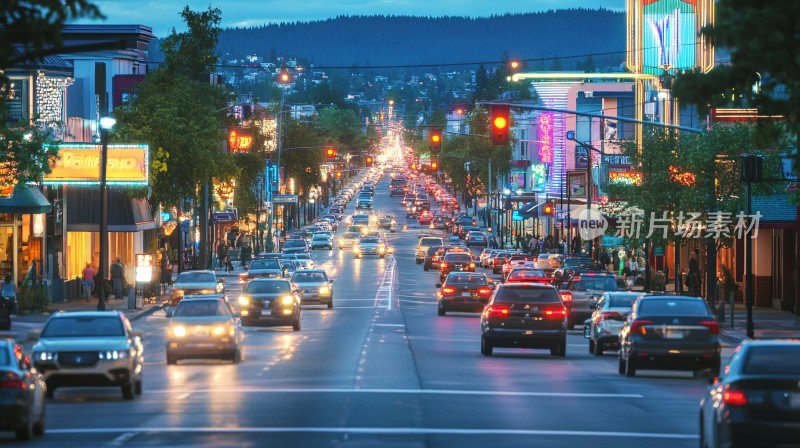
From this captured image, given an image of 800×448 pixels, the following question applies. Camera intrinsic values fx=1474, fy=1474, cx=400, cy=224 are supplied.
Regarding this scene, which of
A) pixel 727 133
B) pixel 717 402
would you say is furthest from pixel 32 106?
pixel 717 402

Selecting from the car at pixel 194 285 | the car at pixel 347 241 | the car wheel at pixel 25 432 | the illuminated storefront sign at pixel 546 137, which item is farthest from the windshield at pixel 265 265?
the illuminated storefront sign at pixel 546 137

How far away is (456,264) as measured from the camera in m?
72.1

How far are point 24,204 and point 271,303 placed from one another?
44.0 ft

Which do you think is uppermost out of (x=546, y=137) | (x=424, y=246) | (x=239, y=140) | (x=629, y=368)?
(x=546, y=137)

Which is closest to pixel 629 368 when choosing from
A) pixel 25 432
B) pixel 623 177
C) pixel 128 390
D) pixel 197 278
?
pixel 128 390

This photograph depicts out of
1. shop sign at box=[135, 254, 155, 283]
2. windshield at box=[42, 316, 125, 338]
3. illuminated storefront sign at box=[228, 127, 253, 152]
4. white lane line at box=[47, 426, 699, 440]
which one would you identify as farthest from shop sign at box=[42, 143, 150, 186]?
white lane line at box=[47, 426, 699, 440]

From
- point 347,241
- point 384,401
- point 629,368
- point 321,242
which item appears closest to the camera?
point 384,401

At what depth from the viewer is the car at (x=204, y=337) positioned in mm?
31875

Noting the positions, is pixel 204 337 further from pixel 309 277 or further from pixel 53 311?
pixel 309 277

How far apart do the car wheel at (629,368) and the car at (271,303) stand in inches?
609

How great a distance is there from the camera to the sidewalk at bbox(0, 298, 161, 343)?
41281mm

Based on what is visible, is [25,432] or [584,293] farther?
[584,293]

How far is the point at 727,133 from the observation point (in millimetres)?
50031

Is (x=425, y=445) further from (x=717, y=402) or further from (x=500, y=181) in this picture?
(x=500, y=181)
